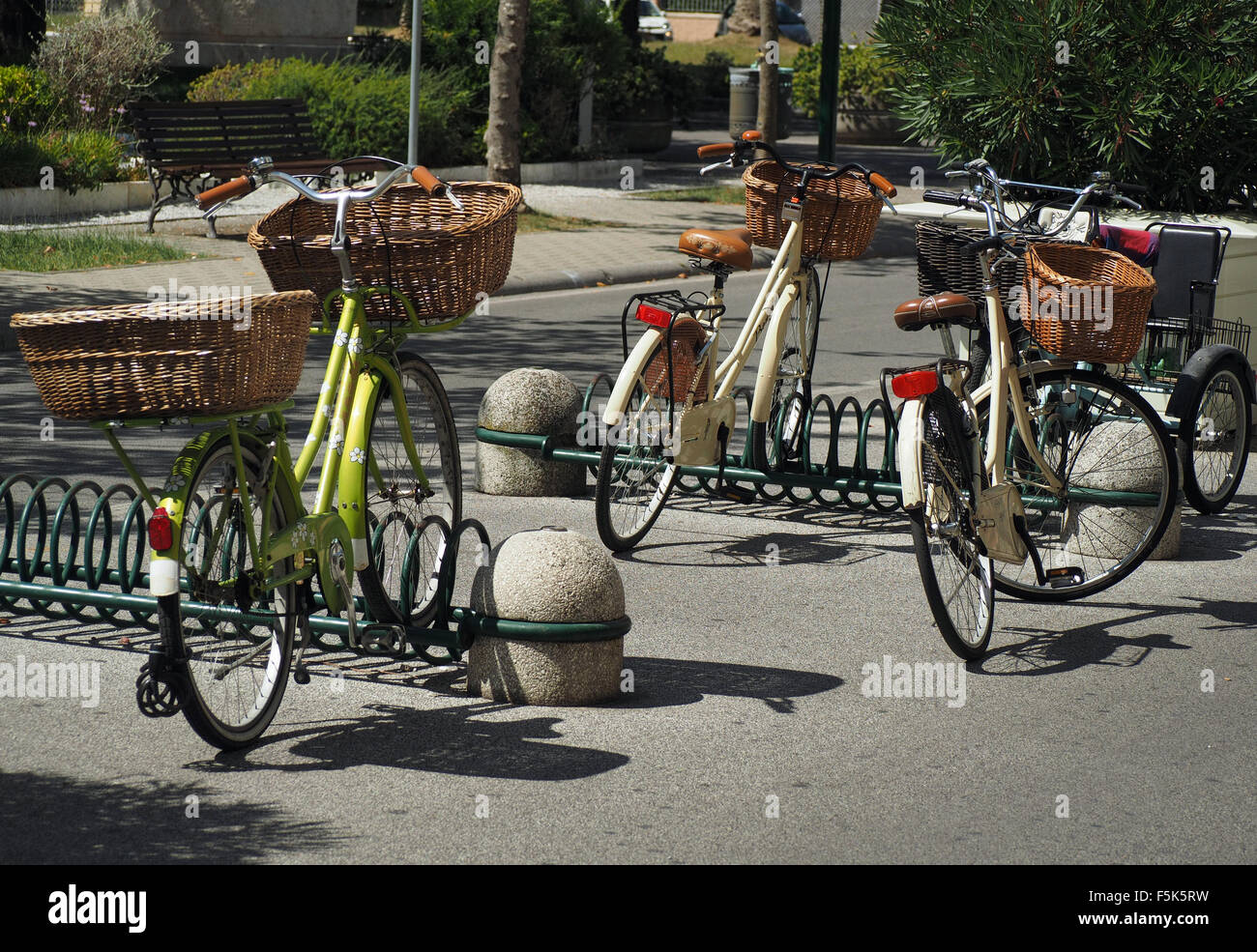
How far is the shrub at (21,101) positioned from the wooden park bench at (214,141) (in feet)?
4.84

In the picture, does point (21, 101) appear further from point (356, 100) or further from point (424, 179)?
point (424, 179)

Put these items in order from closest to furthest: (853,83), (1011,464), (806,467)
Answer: (1011,464), (806,467), (853,83)

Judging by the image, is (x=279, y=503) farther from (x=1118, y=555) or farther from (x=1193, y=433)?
(x=1193, y=433)

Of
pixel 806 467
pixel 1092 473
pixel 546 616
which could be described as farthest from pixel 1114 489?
pixel 546 616

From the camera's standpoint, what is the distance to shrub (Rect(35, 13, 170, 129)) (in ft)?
62.3

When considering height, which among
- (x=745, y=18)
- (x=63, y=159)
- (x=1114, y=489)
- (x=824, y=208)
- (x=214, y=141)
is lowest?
(x=1114, y=489)

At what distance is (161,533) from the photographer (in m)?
4.23

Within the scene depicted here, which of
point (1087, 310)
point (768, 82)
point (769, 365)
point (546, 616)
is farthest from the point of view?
point (768, 82)

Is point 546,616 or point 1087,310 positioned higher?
point 1087,310

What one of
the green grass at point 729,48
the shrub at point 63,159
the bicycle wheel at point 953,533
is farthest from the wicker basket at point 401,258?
the green grass at point 729,48

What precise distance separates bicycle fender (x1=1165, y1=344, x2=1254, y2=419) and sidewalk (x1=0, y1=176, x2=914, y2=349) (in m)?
6.77

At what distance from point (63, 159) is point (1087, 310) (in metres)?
13.9

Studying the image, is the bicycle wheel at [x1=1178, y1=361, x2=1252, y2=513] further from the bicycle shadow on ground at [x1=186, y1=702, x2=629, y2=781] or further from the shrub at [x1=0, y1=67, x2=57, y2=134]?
the shrub at [x1=0, y1=67, x2=57, y2=134]

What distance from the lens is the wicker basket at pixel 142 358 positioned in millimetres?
4148
